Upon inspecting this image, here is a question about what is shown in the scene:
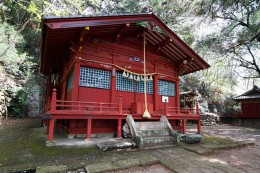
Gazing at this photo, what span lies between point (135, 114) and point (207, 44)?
13042mm

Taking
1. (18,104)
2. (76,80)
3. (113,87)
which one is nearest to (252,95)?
(113,87)

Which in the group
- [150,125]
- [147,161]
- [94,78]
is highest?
[94,78]

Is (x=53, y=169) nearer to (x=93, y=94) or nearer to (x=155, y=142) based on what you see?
(x=155, y=142)

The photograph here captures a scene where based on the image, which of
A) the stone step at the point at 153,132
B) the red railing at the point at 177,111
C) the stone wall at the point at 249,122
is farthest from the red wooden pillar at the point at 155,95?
the stone wall at the point at 249,122

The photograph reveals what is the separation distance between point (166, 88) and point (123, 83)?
126 inches

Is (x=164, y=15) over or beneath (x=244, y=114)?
over

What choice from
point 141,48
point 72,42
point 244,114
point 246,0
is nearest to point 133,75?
point 141,48

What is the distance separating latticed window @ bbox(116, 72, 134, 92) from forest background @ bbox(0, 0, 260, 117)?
775 centimetres

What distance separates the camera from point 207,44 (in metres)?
17.7

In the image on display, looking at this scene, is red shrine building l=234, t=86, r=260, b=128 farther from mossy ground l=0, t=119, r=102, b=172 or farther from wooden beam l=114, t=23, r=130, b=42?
mossy ground l=0, t=119, r=102, b=172

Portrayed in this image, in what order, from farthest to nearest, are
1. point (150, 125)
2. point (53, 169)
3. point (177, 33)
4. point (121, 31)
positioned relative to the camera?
1. point (177, 33)
2. point (121, 31)
3. point (150, 125)
4. point (53, 169)

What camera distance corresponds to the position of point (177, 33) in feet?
65.7

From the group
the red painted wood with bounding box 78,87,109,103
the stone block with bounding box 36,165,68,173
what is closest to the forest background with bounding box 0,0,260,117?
the red painted wood with bounding box 78,87,109,103

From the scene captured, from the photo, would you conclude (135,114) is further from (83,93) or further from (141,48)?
(141,48)
